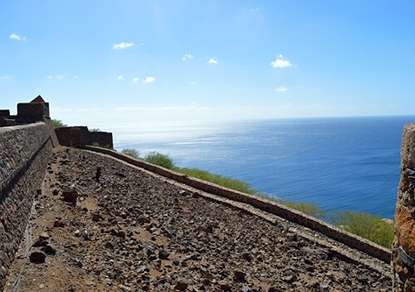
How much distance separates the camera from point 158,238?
31.7 ft

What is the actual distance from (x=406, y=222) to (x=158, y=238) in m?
7.31

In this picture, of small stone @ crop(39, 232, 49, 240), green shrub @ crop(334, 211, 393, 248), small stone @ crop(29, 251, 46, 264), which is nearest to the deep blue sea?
green shrub @ crop(334, 211, 393, 248)

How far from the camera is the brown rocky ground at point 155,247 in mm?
6395

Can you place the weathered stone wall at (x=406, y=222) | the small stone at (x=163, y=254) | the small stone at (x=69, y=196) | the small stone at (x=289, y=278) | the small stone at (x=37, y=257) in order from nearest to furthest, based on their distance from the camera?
the weathered stone wall at (x=406, y=222)
the small stone at (x=37, y=257)
the small stone at (x=163, y=254)
the small stone at (x=289, y=278)
the small stone at (x=69, y=196)

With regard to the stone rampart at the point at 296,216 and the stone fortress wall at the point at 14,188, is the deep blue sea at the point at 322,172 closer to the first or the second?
the stone rampart at the point at 296,216

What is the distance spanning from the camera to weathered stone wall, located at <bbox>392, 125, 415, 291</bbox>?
2.88 m

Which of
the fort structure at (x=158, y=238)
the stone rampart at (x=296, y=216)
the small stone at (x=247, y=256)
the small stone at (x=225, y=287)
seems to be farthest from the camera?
the stone rampart at (x=296, y=216)

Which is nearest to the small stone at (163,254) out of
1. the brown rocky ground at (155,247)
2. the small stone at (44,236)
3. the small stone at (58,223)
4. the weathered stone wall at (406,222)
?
the brown rocky ground at (155,247)

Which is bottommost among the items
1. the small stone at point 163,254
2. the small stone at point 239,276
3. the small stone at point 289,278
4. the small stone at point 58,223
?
the small stone at point 289,278

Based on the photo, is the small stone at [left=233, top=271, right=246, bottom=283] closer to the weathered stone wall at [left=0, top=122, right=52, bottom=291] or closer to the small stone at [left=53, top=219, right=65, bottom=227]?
the small stone at [left=53, top=219, right=65, bottom=227]

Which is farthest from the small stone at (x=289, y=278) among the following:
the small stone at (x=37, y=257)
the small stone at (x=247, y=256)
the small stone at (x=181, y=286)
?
the small stone at (x=37, y=257)

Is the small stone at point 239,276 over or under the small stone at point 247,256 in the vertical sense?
over

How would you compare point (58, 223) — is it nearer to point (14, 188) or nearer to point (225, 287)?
point (14, 188)

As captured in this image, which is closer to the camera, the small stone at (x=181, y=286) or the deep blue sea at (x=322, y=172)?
the small stone at (x=181, y=286)
